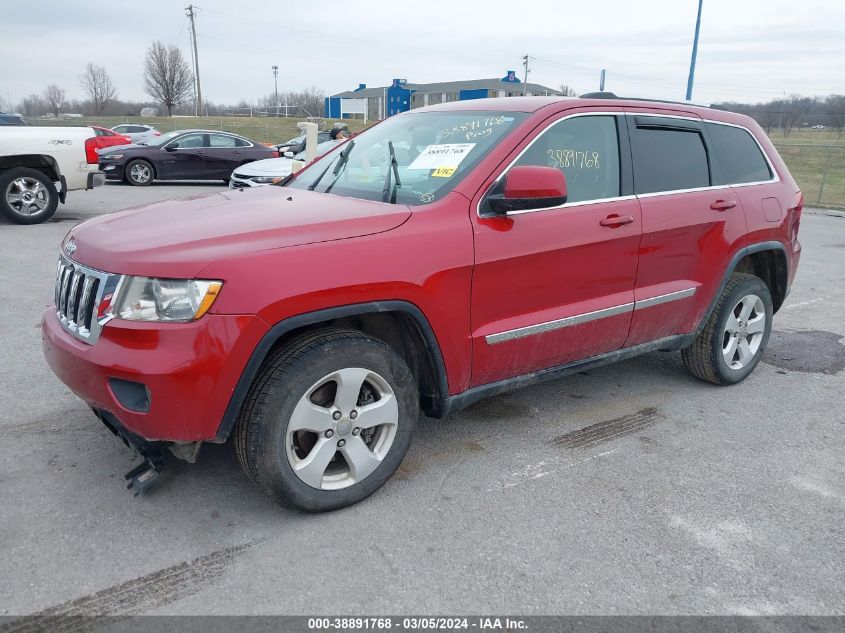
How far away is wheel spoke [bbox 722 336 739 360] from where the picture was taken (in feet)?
15.3

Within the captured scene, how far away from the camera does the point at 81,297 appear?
290 centimetres

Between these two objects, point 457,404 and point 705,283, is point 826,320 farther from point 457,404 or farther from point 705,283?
point 457,404

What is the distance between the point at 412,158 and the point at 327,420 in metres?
1.52

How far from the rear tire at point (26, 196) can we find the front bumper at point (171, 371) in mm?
8979

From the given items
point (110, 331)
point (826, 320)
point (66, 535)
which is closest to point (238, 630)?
point (66, 535)

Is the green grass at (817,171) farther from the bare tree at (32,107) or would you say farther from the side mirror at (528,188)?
the bare tree at (32,107)

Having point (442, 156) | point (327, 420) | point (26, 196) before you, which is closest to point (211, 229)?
point (327, 420)

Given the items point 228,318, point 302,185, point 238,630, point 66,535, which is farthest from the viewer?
point 302,185

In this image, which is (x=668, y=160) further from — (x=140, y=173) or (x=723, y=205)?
(x=140, y=173)

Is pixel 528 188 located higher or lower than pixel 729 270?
higher

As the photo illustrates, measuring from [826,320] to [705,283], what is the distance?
3.00m

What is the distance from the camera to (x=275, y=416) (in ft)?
9.11

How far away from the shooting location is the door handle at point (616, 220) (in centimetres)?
369

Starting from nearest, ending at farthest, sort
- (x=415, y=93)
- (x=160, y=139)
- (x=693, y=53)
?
(x=160, y=139)
(x=693, y=53)
(x=415, y=93)
